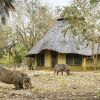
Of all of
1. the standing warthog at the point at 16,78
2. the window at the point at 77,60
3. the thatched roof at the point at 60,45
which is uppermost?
the thatched roof at the point at 60,45

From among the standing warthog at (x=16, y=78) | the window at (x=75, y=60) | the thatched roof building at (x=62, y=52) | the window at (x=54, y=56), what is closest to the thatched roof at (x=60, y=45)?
the thatched roof building at (x=62, y=52)

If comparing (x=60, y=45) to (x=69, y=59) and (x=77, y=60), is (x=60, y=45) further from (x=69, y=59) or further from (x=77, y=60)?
(x=77, y=60)

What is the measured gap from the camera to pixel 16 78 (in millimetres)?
17609

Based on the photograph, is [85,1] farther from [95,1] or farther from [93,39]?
[95,1]

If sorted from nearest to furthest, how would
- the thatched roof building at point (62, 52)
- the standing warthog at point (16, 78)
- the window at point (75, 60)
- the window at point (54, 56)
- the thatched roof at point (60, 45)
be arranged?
the standing warthog at point (16, 78)
the thatched roof at point (60, 45)
the thatched roof building at point (62, 52)
the window at point (75, 60)
the window at point (54, 56)

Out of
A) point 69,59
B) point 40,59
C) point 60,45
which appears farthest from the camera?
point 40,59

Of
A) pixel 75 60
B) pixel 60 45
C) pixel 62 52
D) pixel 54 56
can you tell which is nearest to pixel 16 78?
pixel 62 52

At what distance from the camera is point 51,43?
152 feet

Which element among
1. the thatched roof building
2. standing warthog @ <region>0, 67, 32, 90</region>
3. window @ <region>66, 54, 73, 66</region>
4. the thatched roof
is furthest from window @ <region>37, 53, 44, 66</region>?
standing warthog @ <region>0, 67, 32, 90</region>

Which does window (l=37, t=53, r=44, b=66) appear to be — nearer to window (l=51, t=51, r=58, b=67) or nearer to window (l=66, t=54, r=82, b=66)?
window (l=51, t=51, r=58, b=67)

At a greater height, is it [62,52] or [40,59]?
[62,52]

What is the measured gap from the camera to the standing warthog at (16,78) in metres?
17.6

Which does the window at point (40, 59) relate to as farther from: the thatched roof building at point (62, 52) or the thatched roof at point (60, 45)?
the thatched roof at point (60, 45)

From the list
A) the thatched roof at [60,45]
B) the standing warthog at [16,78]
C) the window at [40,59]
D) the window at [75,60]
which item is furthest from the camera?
the window at [40,59]
